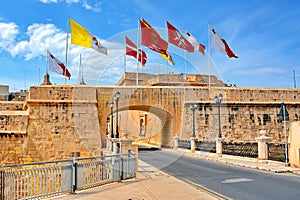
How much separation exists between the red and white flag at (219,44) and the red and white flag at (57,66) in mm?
11471

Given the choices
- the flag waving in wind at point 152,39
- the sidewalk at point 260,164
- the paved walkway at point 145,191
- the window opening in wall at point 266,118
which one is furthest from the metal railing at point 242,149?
the window opening in wall at point 266,118

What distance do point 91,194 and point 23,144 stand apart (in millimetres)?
16518

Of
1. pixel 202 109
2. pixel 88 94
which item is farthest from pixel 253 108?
pixel 88 94

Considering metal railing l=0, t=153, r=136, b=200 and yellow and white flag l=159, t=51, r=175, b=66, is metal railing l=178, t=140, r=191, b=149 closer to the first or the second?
yellow and white flag l=159, t=51, r=175, b=66

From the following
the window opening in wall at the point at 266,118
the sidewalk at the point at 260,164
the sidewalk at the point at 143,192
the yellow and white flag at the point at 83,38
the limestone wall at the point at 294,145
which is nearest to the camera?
the sidewalk at the point at 143,192

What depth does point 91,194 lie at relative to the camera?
6789mm

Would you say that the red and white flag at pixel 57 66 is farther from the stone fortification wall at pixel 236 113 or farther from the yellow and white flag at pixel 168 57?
the stone fortification wall at pixel 236 113

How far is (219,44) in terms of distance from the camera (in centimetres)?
2175

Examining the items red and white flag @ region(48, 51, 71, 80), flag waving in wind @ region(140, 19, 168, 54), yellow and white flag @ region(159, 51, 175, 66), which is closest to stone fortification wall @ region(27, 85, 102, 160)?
red and white flag @ region(48, 51, 71, 80)

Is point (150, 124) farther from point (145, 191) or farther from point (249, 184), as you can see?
point (145, 191)

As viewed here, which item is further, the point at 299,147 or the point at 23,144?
the point at 23,144

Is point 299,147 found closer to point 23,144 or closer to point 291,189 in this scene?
point 291,189

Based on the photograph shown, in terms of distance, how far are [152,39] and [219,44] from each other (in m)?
5.05

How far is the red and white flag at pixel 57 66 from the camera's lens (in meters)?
22.2
